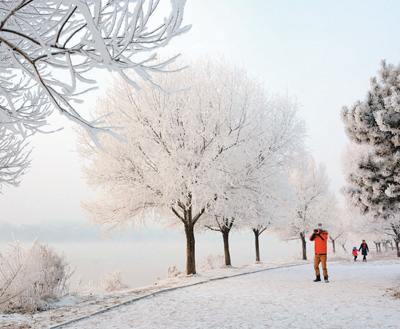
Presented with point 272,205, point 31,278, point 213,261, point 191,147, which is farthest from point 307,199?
point 31,278

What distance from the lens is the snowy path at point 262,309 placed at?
5.33 m

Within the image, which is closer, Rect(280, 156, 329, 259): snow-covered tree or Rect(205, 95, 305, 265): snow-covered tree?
Rect(205, 95, 305, 265): snow-covered tree

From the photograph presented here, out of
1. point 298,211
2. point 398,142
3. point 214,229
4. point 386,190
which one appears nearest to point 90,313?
point 386,190

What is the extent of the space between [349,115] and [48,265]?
31.7ft

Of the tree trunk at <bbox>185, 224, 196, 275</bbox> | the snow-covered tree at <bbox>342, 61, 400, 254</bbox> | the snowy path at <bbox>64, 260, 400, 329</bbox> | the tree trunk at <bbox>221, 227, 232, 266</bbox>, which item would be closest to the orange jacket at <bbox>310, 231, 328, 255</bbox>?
the snowy path at <bbox>64, 260, 400, 329</bbox>

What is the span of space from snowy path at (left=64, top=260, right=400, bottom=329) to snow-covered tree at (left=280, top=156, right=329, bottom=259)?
18.1 metres

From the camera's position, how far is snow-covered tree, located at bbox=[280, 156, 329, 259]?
26742 mm

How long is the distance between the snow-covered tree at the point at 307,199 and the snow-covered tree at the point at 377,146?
54.7ft

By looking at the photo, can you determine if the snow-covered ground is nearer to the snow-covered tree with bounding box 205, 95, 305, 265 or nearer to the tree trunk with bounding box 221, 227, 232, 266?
the snow-covered tree with bounding box 205, 95, 305, 265

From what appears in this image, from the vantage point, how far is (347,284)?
961 cm

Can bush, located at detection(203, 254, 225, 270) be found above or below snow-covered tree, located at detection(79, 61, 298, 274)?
below

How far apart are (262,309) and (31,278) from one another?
5.47 meters

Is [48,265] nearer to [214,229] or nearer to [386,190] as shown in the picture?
[386,190]

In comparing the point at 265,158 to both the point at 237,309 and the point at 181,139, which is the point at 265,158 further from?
the point at 237,309
